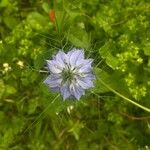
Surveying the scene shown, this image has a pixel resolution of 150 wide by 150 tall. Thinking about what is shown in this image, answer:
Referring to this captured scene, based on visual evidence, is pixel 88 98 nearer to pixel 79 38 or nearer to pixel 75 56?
pixel 79 38

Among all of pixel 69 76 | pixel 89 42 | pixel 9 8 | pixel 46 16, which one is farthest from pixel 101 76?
pixel 9 8

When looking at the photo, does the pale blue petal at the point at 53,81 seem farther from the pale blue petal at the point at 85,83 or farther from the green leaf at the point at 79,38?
the green leaf at the point at 79,38

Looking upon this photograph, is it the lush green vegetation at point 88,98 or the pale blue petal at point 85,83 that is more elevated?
the pale blue petal at point 85,83

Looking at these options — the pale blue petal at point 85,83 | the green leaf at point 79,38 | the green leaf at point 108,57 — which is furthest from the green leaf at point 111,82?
the pale blue petal at point 85,83

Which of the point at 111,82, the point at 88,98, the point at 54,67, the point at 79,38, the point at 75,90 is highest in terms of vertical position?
the point at 54,67

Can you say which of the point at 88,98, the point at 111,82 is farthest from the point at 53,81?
the point at 88,98

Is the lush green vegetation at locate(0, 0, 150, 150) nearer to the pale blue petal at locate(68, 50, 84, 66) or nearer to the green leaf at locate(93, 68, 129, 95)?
the green leaf at locate(93, 68, 129, 95)

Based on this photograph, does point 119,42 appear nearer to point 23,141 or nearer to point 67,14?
point 67,14
